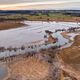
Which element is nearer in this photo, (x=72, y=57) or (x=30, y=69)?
(x=30, y=69)

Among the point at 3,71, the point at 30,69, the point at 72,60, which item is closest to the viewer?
the point at 3,71

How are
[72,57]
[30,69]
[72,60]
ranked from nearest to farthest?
[30,69]
[72,60]
[72,57]

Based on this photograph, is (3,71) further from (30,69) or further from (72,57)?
(72,57)

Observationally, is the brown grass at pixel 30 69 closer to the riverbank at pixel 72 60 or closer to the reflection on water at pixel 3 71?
the reflection on water at pixel 3 71

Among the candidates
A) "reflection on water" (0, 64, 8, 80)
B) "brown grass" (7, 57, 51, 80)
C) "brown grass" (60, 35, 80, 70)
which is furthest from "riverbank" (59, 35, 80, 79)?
"reflection on water" (0, 64, 8, 80)

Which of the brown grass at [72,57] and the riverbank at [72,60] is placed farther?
the brown grass at [72,57]

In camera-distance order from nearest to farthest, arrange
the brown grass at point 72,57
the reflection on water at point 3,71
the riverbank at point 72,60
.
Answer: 1. the reflection on water at point 3,71
2. the riverbank at point 72,60
3. the brown grass at point 72,57

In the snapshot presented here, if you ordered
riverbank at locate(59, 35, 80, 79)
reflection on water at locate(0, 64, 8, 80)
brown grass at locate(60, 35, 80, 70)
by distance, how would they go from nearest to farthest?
reflection on water at locate(0, 64, 8, 80)
riverbank at locate(59, 35, 80, 79)
brown grass at locate(60, 35, 80, 70)

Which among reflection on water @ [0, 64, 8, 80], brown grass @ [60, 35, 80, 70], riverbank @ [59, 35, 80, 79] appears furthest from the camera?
brown grass @ [60, 35, 80, 70]

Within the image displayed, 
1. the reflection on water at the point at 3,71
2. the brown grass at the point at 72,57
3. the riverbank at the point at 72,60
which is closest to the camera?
the reflection on water at the point at 3,71

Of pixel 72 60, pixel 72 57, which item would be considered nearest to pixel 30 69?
pixel 72 60

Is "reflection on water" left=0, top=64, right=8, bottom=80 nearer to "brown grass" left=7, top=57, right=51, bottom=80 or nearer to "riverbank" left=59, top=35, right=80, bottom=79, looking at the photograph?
"brown grass" left=7, top=57, right=51, bottom=80

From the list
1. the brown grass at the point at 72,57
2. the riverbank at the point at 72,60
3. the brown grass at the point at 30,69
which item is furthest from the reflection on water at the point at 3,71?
the brown grass at the point at 72,57
